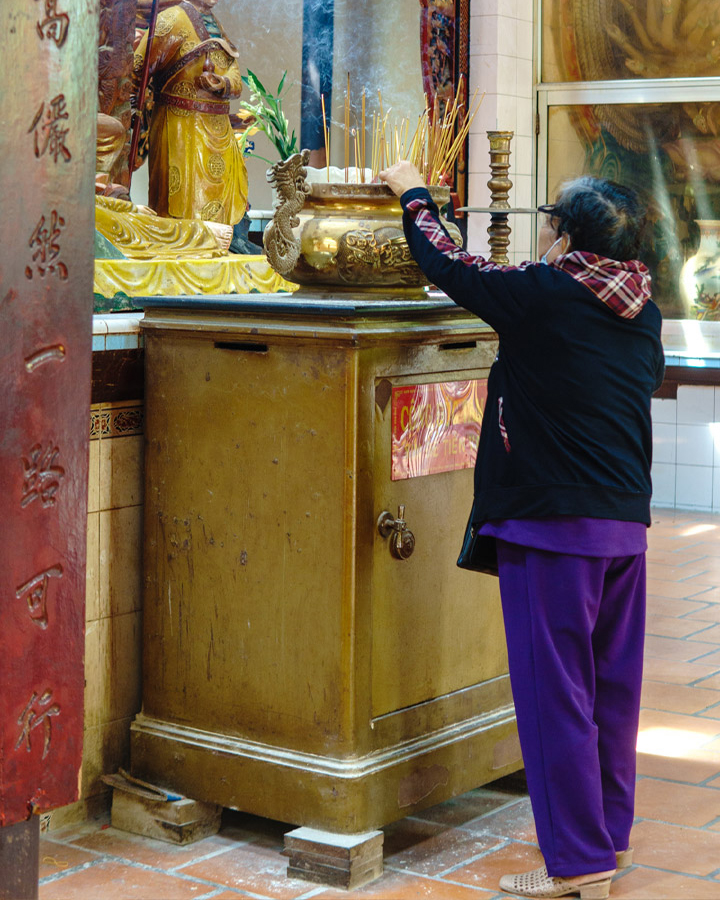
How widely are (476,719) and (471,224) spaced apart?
5.23 metres

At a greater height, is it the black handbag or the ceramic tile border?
the ceramic tile border

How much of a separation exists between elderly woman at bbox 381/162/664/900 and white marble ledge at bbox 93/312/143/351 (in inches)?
28.1

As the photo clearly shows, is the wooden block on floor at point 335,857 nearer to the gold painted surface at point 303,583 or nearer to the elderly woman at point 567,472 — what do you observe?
the gold painted surface at point 303,583

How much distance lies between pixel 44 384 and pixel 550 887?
1.41m

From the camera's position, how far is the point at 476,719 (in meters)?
3.20

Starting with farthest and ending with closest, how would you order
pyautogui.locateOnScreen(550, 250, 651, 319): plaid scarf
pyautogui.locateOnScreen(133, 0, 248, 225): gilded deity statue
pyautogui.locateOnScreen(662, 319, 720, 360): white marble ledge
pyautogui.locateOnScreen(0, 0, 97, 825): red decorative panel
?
pyautogui.locateOnScreen(662, 319, 720, 360): white marble ledge
pyautogui.locateOnScreen(133, 0, 248, 225): gilded deity statue
pyautogui.locateOnScreen(550, 250, 651, 319): plaid scarf
pyautogui.locateOnScreen(0, 0, 97, 825): red decorative panel

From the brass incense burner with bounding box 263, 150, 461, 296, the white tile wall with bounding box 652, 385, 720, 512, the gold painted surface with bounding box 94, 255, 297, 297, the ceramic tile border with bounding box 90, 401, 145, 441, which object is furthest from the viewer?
the white tile wall with bounding box 652, 385, 720, 512

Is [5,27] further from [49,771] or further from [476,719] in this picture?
[476,719]

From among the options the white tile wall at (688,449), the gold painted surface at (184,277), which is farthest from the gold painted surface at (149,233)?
the white tile wall at (688,449)

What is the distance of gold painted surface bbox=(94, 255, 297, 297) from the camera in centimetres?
367

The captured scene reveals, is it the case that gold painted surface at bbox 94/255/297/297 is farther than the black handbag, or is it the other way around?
gold painted surface at bbox 94/255/297/297

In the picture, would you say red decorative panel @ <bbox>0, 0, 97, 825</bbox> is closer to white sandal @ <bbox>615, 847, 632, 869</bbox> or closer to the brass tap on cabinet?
the brass tap on cabinet

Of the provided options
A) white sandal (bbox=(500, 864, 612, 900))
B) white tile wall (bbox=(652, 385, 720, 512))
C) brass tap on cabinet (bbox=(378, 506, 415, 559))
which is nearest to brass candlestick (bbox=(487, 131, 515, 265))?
brass tap on cabinet (bbox=(378, 506, 415, 559))

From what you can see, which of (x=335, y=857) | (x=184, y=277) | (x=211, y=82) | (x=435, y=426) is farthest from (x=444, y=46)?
(x=335, y=857)
